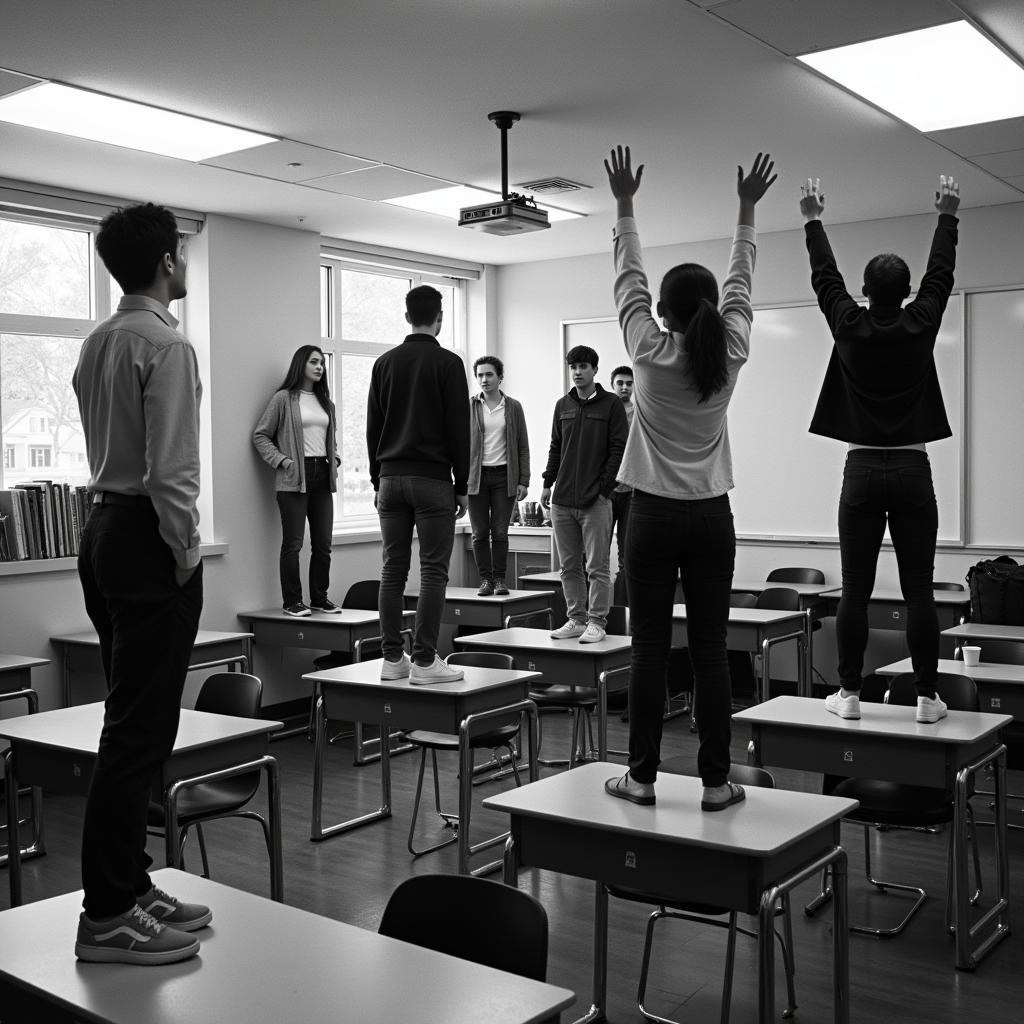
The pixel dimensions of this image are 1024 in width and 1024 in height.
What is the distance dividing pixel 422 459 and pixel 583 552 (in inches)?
68.3

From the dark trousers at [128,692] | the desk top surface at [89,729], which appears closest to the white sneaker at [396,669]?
the desk top surface at [89,729]

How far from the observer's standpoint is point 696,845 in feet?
7.63

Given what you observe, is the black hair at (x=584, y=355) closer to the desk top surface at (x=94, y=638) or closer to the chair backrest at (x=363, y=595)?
the chair backrest at (x=363, y=595)

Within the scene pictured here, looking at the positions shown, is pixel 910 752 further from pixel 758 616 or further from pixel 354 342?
pixel 354 342

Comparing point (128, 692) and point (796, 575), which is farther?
point (796, 575)

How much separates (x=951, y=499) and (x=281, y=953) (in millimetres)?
6276

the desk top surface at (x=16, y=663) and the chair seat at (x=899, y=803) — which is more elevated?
the desk top surface at (x=16, y=663)

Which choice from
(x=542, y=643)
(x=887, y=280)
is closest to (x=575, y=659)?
(x=542, y=643)

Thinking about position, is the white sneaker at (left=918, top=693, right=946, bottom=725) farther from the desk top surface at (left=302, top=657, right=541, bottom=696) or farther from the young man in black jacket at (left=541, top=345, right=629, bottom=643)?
the young man in black jacket at (left=541, top=345, right=629, bottom=643)

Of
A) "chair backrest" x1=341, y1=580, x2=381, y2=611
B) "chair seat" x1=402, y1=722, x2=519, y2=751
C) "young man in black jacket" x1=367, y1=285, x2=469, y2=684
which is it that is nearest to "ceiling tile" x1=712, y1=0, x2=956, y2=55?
"young man in black jacket" x1=367, y1=285, x2=469, y2=684

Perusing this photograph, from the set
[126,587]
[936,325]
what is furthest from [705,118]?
[126,587]

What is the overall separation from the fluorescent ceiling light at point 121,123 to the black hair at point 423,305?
1.45m

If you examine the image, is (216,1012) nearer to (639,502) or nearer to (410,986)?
(410,986)

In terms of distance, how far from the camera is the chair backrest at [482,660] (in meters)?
4.72
